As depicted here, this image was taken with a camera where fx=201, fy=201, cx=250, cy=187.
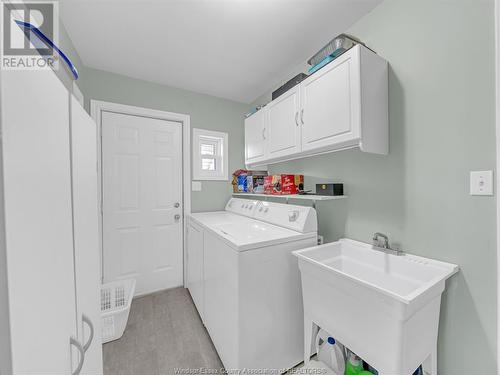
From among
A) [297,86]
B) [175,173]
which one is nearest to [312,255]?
[297,86]

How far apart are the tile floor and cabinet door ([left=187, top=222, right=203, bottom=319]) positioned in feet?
0.60

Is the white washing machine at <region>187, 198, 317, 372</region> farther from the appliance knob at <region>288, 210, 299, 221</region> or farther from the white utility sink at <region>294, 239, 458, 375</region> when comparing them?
the white utility sink at <region>294, 239, 458, 375</region>

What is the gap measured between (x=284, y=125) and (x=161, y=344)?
7.05 ft

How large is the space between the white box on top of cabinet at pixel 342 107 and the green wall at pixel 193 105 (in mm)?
1289

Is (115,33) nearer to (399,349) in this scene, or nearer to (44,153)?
(44,153)

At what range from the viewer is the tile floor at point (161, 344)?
4.78 feet

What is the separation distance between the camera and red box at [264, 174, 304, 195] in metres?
1.96

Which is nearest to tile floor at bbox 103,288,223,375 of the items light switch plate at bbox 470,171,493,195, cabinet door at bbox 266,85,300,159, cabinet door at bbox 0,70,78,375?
cabinet door at bbox 0,70,78,375

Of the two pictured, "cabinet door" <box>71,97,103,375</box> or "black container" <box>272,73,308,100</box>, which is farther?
"black container" <box>272,73,308,100</box>

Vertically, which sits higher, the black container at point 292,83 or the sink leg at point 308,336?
the black container at point 292,83

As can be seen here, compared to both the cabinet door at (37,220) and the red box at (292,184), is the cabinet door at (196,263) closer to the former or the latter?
the red box at (292,184)

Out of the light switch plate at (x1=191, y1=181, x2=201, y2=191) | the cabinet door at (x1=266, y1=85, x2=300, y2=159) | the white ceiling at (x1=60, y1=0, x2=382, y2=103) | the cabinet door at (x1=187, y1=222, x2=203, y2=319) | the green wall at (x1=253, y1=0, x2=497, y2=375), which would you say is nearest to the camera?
the green wall at (x1=253, y1=0, x2=497, y2=375)
